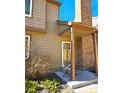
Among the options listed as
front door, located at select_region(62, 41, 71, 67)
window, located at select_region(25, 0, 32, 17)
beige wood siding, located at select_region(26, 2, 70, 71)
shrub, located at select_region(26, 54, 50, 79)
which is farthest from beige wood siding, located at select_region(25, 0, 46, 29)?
front door, located at select_region(62, 41, 71, 67)

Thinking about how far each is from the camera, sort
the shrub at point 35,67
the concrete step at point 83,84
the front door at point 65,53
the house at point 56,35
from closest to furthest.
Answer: the concrete step at point 83,84 → the shrub at point 35,67 → the house at point 56,35 → the front door at point 65,53

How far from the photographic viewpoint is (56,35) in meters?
12.7

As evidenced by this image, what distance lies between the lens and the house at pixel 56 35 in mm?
10656

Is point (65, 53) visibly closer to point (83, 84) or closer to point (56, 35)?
point (56, 35)

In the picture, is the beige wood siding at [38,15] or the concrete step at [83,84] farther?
the beige wood siding at [38,15]

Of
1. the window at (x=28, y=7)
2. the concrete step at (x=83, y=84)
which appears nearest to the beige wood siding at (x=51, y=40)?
the window at (x=28, y=7)

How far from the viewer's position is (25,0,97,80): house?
10.7 metres

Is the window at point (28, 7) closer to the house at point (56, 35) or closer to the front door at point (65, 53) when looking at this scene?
the house at point (56, 35)

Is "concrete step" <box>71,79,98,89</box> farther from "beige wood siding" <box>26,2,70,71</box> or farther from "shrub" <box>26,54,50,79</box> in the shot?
"beige wood siding" <box>26,2,70,71</box>
